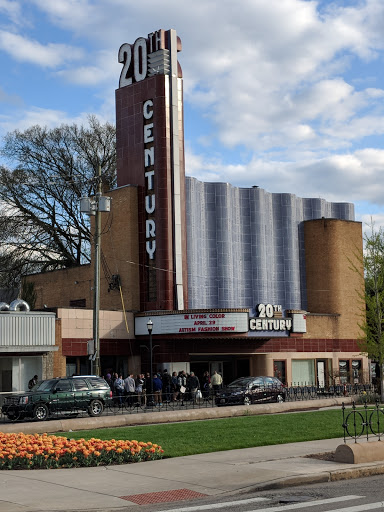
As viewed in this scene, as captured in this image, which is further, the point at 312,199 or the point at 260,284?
the point at 312,199

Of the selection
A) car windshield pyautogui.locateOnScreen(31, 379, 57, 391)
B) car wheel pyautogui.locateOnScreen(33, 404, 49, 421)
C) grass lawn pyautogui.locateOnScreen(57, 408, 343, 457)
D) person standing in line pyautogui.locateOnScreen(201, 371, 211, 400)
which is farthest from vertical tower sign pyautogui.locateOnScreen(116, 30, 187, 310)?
grass lawn pyautogui.locateOnScreen(57, 408, 343, 457)

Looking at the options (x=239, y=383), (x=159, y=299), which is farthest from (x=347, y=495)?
(x=159, y=299)

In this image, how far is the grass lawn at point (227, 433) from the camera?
63.2 feet

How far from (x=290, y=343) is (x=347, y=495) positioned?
4061cm

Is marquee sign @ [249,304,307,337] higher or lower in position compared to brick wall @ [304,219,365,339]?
lower

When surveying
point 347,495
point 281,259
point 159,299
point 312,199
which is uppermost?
point 312,199

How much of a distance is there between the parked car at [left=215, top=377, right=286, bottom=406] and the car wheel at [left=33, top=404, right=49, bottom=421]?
30.1ft

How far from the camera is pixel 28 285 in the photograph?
54.2 m

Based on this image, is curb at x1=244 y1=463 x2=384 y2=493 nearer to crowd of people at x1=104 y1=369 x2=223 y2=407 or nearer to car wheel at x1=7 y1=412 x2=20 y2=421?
car wheel at x1=7 y1=412 x2=20 y2=421

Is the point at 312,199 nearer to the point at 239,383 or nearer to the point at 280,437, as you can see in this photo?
the point at 239,383

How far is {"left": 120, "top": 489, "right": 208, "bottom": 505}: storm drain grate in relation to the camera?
12.6 metres

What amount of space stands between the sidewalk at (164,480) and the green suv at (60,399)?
14.8 metres

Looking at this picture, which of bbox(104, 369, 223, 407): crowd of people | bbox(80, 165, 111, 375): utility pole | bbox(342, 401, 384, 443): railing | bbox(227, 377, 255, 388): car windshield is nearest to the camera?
bbox(342, 401, 384, 443): railing

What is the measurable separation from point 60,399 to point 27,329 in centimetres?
795
